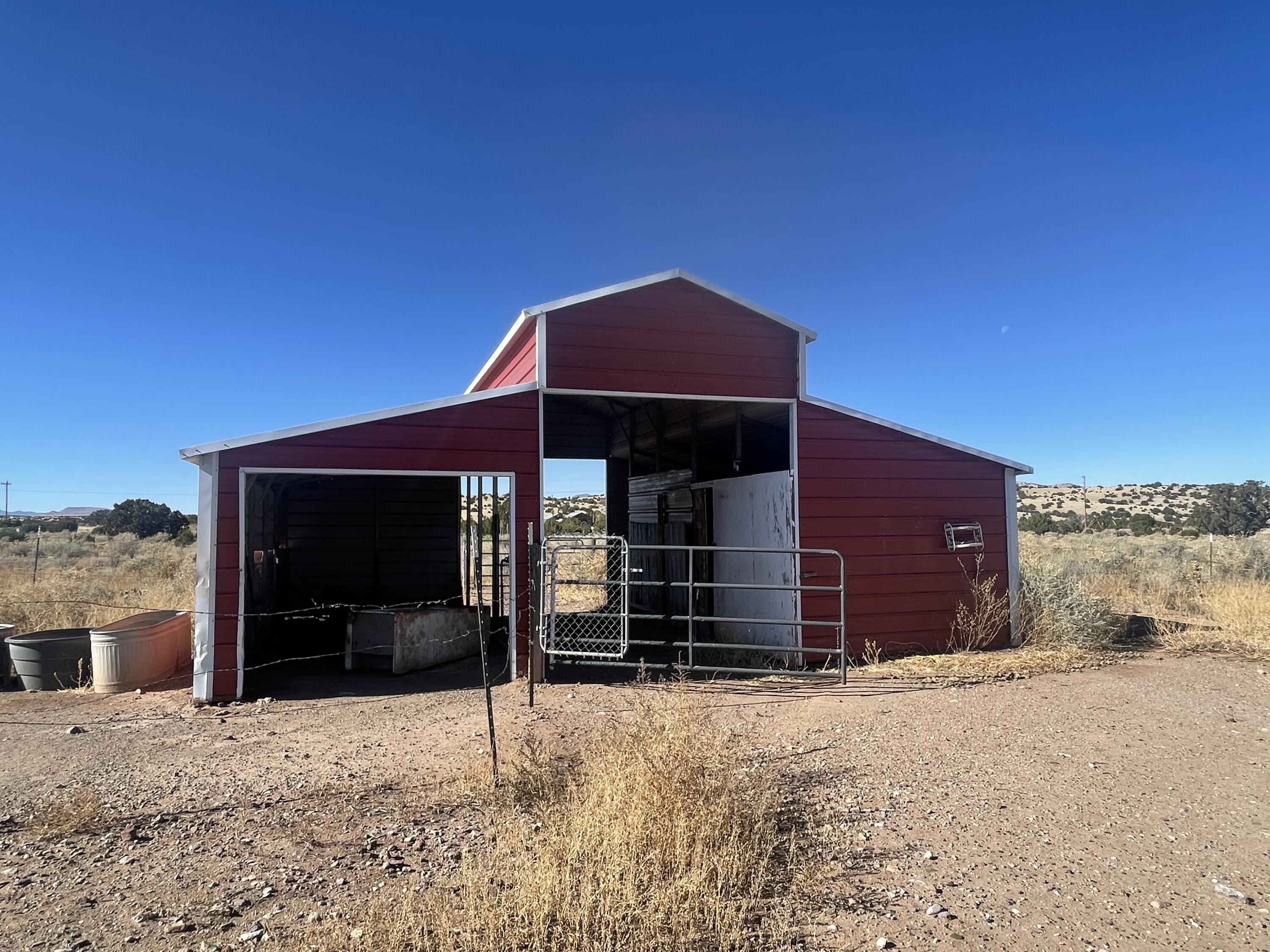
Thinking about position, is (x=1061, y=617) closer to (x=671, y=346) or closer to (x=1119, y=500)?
(x=671, y=346)

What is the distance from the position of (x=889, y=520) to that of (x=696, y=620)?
109 inches

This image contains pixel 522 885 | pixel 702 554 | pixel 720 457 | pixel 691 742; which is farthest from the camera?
pixel 720 457

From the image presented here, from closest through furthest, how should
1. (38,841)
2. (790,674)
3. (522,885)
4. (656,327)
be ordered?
(522,885) < (38,841) < (790,674) < (656,327)

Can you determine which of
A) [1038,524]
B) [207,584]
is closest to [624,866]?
[207,584]

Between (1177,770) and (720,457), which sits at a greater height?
(720,457)

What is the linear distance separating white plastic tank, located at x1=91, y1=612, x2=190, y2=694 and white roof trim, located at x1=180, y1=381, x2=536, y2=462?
7.22 feet

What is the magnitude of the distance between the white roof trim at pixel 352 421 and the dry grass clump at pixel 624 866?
4.44 meters

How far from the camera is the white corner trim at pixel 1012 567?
9.84m

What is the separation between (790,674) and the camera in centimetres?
786

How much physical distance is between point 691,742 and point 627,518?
1093 cm

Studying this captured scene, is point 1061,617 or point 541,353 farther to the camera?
point 1061,617

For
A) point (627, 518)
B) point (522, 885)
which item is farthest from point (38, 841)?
point (627, 518)

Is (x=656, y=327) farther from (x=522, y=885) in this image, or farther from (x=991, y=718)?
(x=522, y=885)

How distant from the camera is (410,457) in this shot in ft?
26.5
